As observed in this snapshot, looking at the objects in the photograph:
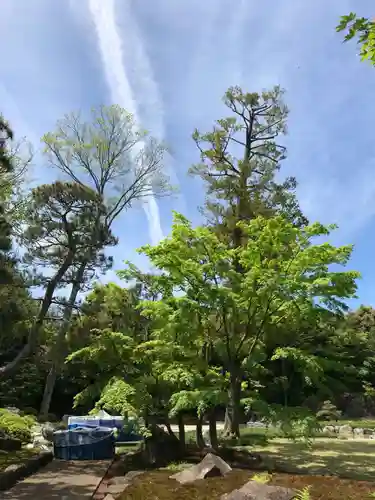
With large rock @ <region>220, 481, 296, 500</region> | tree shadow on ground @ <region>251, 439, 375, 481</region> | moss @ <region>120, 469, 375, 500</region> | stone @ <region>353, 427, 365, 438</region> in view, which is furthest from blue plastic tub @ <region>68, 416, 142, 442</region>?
large rock @ <region>220, 481, 296, 500</region>

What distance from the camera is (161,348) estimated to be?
38.4ft

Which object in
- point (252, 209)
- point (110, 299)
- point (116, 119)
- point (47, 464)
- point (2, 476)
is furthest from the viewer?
point (116, 119)

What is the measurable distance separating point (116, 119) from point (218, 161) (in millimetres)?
4854

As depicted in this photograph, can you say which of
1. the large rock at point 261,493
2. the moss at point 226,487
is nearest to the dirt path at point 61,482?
the moss at point 226,487

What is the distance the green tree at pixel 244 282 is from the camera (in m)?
10.9

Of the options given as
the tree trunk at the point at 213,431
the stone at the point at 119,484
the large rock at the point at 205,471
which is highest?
the tree trunk at the point at 213,431

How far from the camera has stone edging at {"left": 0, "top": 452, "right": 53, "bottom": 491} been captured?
810 centimetres

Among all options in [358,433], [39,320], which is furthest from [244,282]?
[358,433]

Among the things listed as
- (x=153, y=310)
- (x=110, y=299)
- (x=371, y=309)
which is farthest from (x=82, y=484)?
(x=371, y=309)

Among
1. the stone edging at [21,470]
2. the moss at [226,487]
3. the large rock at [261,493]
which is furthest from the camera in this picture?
the stone edging at [21,470]

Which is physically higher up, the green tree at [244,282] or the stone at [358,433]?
the green tree at [244,282]

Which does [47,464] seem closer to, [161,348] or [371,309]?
[161,348]

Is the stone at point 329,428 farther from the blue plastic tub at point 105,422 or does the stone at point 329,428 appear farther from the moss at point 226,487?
the moss at point 226,487

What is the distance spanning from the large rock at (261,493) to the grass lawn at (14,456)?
5.80 m
